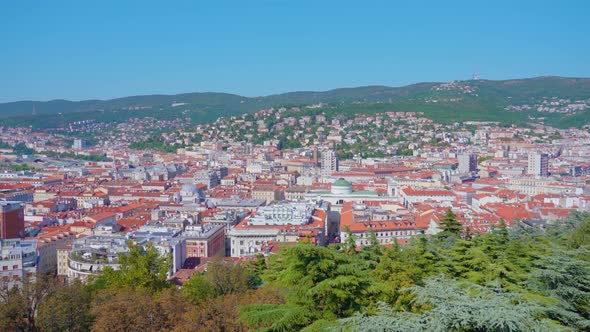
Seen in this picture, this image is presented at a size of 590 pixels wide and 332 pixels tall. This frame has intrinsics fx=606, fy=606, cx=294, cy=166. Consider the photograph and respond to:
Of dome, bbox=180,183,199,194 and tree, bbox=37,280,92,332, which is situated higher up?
tree, bbox=37,280,92,332

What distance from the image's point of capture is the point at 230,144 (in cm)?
10456

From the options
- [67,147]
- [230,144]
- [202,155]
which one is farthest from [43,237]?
[67,147]

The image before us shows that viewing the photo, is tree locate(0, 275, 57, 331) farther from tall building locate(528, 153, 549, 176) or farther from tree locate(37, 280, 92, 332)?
tall building locate(528, 153, 549, 176)

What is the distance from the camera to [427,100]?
13675 centimetres

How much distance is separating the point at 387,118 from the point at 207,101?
96.9 m

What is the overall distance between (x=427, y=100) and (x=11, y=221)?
373 feet

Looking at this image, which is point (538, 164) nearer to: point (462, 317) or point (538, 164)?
point (538, 164)

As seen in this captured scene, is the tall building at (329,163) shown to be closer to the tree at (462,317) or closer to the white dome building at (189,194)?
the white dome building at (189,194)

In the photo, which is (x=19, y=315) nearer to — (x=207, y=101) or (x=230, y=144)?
(x=230, y=144)

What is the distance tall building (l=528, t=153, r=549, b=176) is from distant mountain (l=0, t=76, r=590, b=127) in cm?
4613

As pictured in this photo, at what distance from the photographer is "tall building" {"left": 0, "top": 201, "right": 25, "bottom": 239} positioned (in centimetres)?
3350

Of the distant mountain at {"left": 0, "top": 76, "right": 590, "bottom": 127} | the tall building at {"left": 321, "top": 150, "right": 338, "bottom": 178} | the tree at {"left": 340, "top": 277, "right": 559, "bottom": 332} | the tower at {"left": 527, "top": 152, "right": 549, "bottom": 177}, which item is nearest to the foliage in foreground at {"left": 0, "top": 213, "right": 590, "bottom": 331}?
the tree at {"left": 340, "top": 277, "right": 559, "bottom": 332}

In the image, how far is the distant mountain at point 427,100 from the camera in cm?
12450

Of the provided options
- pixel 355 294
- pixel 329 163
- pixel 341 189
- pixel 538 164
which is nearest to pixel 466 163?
pixel 538 164
